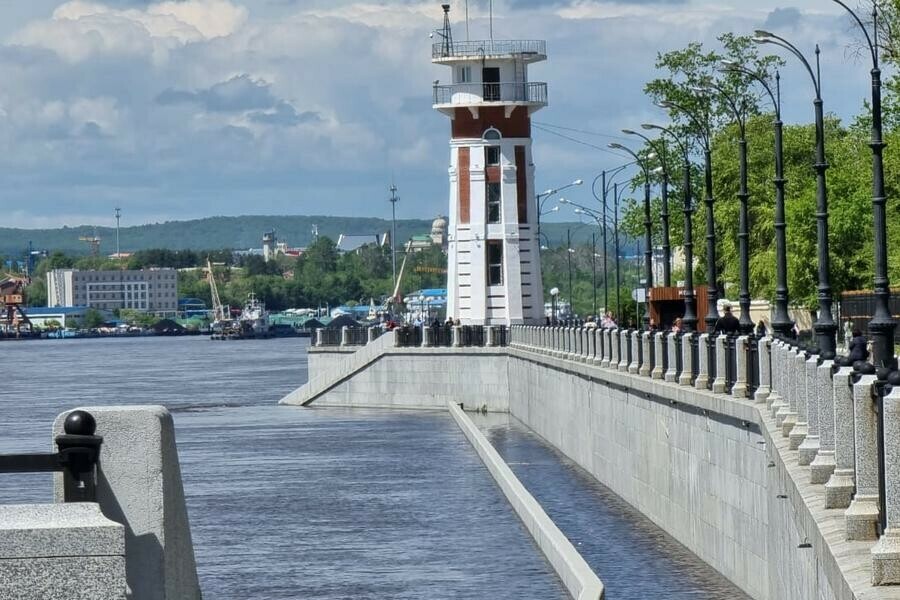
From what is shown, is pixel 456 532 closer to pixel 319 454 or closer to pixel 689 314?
pixel 689 314

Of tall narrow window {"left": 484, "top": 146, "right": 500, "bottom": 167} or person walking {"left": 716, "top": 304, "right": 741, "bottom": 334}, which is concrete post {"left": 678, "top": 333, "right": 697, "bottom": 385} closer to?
person walking {"left": 716, "top": 304, "right": 741, "bottom": 334}

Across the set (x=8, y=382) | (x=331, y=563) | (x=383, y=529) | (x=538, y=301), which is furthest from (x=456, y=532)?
(x=8, y=382)

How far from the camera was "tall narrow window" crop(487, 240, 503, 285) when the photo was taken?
8750 cm

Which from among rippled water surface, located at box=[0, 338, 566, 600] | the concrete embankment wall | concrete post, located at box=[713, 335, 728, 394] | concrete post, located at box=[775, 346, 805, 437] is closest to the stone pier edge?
rippled water surface, located at box=[0, 338, 566, 600]

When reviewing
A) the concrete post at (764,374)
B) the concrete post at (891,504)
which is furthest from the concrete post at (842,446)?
the concrete post at (764,374)

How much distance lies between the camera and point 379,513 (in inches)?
1790

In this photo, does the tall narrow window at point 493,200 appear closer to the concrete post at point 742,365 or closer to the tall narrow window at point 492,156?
the tall narrow window at point 492,156

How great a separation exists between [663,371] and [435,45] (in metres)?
56.2

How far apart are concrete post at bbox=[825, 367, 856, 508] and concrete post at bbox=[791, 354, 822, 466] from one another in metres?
2.81

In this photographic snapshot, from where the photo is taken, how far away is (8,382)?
485 ft

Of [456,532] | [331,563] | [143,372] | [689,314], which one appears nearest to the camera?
[331,563]

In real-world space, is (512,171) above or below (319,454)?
above

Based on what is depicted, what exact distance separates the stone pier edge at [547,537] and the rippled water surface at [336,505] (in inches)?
12.0

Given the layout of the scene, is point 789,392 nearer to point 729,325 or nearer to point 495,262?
point 729,325
